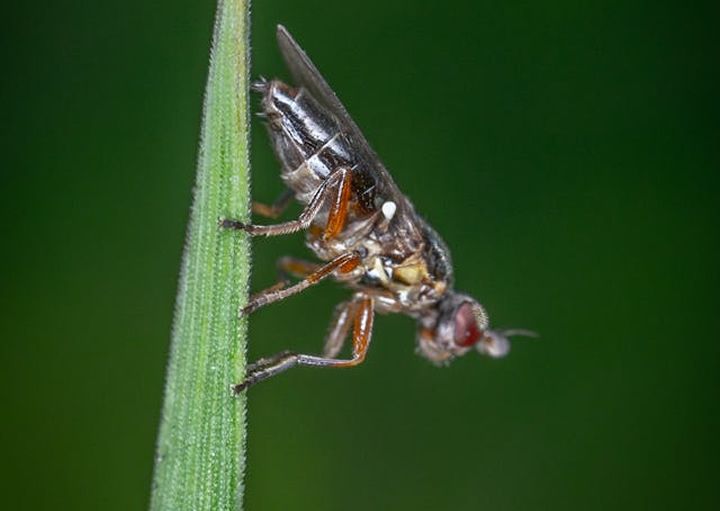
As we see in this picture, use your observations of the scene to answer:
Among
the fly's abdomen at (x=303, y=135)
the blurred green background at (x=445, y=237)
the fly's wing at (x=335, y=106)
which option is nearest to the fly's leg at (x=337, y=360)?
the fly's wing at (x=335, y=106)

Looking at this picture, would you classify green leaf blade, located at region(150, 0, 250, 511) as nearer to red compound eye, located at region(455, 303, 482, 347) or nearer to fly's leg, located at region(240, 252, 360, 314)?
fly's leg, located at region(240, 252, 360, 314)

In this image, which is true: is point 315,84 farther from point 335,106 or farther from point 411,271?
point 411,271

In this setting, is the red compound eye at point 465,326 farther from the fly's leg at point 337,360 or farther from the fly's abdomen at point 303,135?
the fly's abdomen at point 303,135

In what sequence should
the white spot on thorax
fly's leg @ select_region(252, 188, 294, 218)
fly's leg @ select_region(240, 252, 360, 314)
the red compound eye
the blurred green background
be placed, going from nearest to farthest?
fly's leg @ select_region(240, 252, 360, 314) → the white spot on thorax → fly's leg @ select_region(252, 188, 294, 218) → the red compound eye → the blurred green background

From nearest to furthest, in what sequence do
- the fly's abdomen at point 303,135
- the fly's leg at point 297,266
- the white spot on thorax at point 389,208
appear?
the fly's abdomen at point 303,135 < the white spot on thorax at point 389,208 < the fly's leg at point 297,266

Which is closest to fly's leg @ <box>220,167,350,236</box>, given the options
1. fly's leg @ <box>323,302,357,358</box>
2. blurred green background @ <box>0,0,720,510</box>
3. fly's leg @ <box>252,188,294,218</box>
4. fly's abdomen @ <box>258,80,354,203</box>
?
fly's abdomen @ <box>258,80,354,203</box>

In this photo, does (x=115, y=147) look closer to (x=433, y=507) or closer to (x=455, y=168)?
(x=455, y=168)

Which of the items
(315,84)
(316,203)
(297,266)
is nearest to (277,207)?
(297,266)
